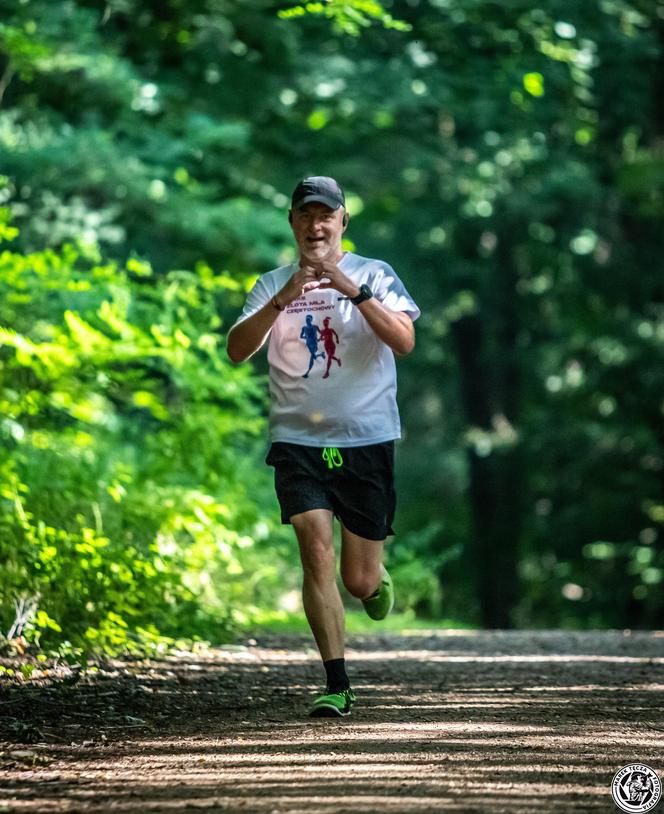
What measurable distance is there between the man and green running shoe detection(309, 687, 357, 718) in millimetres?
97

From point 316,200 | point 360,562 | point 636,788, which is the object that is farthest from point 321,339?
point 636,788

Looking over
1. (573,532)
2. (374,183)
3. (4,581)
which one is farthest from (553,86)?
(4,581)

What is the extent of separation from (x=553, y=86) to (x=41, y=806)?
1457 cm

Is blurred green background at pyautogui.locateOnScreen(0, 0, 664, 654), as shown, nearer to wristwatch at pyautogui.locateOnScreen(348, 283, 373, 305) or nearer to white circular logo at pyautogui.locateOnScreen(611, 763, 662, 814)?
wristwatch at pyautogui.locateOnScreen(348, 283, 373, 305)

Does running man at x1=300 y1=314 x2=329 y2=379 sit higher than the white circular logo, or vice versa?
the white circular logo

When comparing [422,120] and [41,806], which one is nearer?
[41,806]

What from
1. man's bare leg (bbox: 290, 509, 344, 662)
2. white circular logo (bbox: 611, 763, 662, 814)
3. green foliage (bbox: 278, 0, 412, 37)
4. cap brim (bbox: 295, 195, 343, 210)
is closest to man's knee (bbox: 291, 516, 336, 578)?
man's bare leg (bbox: 290, 509, 344, 662)

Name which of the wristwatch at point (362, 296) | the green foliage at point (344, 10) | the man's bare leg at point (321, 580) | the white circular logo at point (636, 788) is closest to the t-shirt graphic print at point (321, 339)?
the wristwatch at point (362, 296)

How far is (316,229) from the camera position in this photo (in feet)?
21.3

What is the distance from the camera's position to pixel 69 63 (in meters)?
14.0

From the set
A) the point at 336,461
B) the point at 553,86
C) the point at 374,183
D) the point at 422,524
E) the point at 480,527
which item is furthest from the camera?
the point at 422,524

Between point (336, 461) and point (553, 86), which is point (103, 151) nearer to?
point (553, 86)

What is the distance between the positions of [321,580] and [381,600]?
581 mm

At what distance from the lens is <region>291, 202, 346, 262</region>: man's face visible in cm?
650
